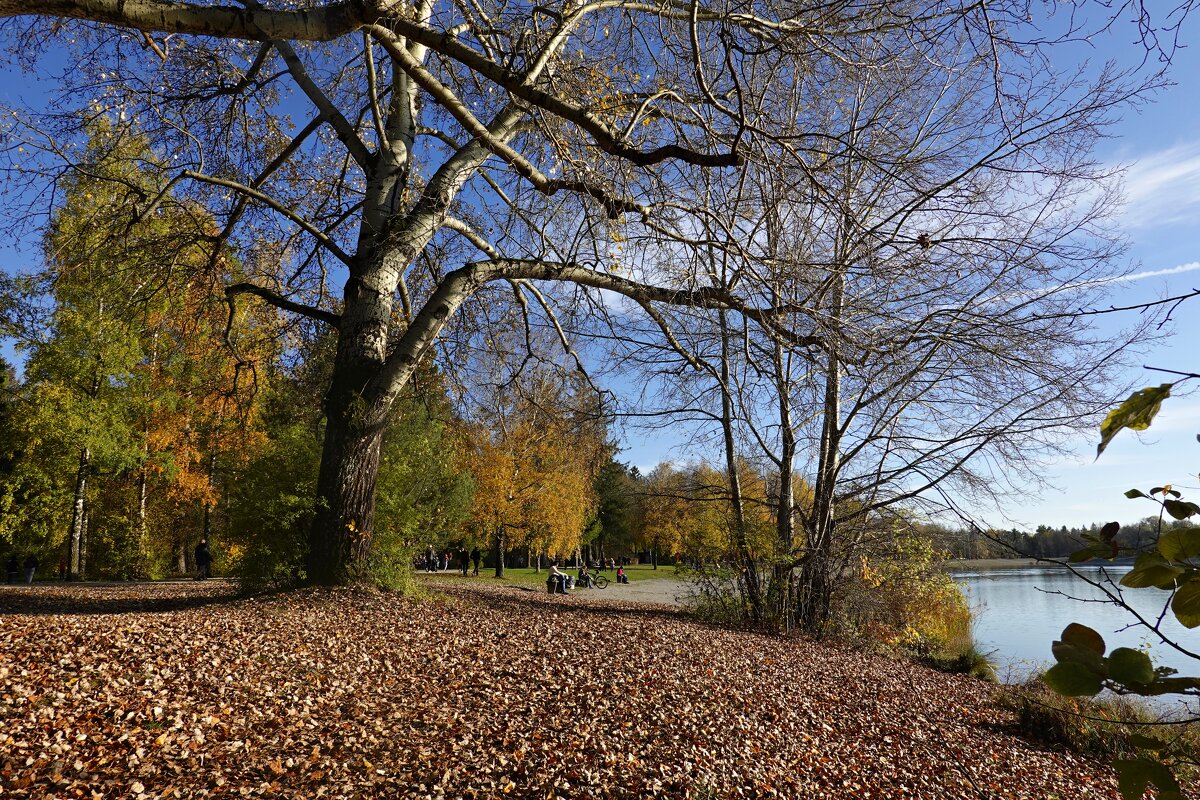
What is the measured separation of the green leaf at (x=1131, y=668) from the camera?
2.76ft

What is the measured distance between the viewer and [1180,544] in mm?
862

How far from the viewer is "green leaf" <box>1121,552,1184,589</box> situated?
86 cm

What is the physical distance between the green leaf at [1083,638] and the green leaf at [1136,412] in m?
0.27

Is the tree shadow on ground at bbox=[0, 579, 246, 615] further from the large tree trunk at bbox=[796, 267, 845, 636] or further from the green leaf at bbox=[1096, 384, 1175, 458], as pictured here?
the green leaf at bbox=[1096, 384, 1175, 458]

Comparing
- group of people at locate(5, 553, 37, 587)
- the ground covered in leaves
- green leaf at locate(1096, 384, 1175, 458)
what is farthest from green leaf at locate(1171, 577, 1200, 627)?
group of people at locate(5, 553, 37, 587)

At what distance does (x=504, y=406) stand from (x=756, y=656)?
531cm

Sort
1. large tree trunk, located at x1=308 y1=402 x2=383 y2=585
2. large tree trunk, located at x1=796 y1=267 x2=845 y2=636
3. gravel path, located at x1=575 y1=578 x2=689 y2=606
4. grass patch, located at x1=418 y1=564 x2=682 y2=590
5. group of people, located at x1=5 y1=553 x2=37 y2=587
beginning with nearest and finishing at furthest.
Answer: large tree trunk, located at x1=308 y1=402 x2=383 y2=585 → large tree trunk, located at x1=796 y1=267 x2=845 y2=636 → gravel path, located at x1=575 y1=578 x2=689 y2=606 → group of people, located at x1=5 y1=553 x2=37 y2=587 → grass patch, located at x1=418 y1=564 x2=682 y2=590

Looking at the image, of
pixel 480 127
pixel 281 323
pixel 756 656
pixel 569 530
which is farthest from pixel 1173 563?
pixel 569 530

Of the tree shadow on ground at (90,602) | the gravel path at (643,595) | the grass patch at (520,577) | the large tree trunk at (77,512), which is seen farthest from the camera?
the grass patch at (520,577)

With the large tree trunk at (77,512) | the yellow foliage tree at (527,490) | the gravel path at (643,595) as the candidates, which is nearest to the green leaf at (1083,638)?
the gravel path at (643,595)

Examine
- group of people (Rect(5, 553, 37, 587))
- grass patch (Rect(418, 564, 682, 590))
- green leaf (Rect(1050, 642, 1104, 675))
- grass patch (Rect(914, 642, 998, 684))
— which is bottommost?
grass patch (Rect(418, 564, 682, 590))

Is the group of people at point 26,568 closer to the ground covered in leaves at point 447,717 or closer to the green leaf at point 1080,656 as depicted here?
the ground covered in leaves at point 447,717

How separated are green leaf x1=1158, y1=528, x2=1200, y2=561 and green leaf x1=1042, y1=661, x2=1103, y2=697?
0.18 meters

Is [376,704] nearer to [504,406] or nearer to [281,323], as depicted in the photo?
[504,406]
